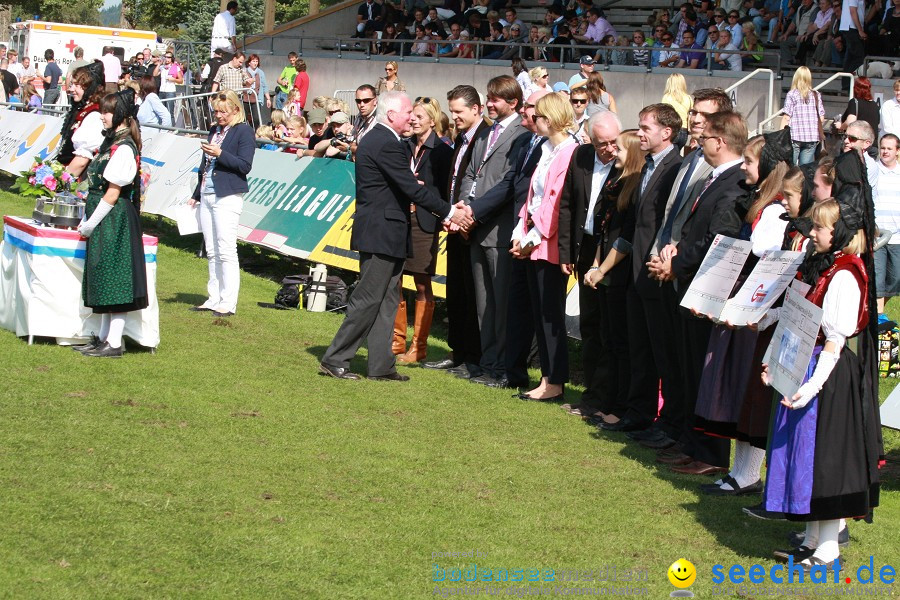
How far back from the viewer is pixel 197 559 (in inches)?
199

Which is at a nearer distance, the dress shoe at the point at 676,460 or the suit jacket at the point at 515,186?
the dress shoe at the point at 676,460

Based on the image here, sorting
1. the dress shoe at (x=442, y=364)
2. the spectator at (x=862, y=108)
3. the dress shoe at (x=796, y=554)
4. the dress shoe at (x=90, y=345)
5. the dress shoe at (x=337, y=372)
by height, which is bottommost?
the dress shoe at (x=442, y=364)

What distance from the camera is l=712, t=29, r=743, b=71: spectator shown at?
808 inches

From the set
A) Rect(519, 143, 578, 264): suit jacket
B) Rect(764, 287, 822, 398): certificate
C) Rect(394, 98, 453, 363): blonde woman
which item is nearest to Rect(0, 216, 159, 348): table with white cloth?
Rect(394, 98, 453, 363): blonde woman

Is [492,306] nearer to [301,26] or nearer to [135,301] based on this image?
[135,301]

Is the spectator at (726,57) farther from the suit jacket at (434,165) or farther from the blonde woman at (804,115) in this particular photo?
the suit jacket at (434,165)

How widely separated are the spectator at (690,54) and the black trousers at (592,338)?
13.2 metres

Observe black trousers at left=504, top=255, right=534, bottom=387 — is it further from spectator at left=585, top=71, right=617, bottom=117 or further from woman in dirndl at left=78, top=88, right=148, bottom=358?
spectator at left=585, top=71, right=617, bottom=117

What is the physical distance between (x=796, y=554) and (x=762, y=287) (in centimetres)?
135

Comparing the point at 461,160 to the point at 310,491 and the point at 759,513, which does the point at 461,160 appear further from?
the point at 759,513

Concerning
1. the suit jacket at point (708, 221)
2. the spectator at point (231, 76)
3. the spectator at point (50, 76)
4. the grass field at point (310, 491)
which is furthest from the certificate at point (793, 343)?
the spectator at point (50, 76)

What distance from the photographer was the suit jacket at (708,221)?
668 cm

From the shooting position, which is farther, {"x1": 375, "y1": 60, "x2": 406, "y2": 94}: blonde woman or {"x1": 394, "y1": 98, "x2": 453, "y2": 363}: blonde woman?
{"x1": 375, "y1": 60, "x2": 406, "y2": 94}: blonde woman

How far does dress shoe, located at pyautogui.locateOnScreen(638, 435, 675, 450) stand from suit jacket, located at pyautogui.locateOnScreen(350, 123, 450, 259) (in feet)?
8.04
